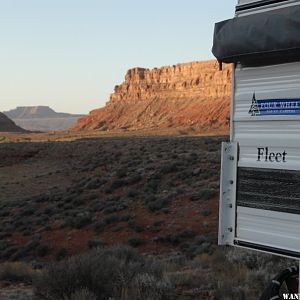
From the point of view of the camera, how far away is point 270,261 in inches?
350

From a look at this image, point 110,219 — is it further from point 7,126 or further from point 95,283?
point 7,126

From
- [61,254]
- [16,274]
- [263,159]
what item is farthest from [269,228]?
[61,254]

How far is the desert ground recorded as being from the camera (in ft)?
28.0

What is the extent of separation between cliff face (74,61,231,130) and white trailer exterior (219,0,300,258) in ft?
297

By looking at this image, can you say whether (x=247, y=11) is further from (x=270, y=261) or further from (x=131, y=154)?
(x=131, y=154)

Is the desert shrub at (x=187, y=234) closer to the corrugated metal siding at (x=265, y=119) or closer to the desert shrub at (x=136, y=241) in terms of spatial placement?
the desert shrub at (x=136, y=241)

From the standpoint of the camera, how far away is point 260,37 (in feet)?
14.5

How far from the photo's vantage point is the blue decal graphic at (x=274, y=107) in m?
4.31

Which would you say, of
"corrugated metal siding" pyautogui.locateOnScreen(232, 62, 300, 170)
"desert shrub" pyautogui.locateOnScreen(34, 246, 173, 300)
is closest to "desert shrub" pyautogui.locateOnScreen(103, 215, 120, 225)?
"desert shrub" pyautogui.locateOnScreen(34, 246, 173, 300)

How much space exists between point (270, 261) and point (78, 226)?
38.4 ft

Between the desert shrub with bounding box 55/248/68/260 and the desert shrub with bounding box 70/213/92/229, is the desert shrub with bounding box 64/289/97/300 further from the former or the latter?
the desert shrub with bounding box 70/213/92/229

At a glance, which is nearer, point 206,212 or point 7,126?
point 206,212

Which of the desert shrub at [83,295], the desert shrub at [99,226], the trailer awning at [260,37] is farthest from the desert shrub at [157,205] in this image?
the trailer awning at [260,37]

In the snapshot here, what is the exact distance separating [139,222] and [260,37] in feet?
Answer: 49.6
